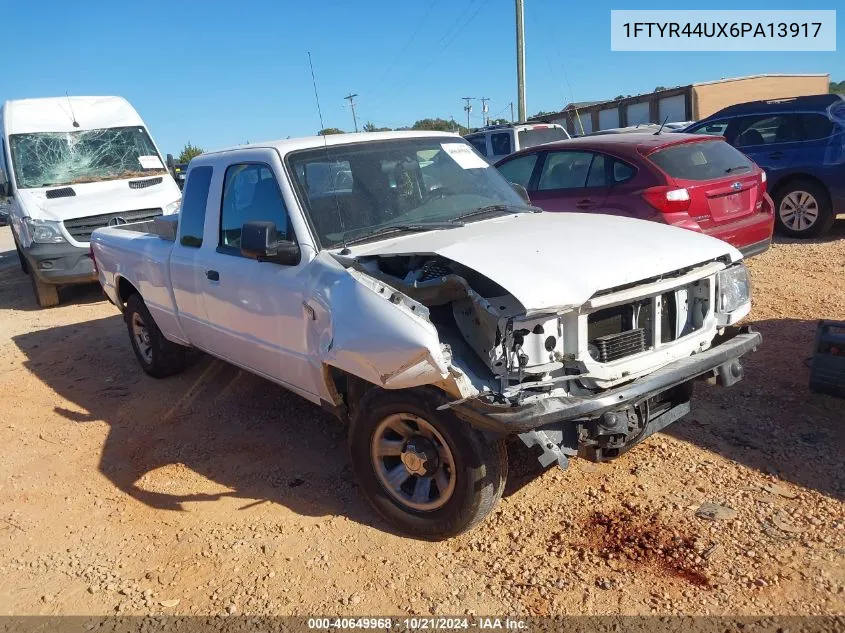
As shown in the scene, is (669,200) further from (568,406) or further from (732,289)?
(568,406)

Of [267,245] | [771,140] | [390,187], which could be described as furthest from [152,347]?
→ [771,140]

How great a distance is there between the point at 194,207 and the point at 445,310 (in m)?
2.44

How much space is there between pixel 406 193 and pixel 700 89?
31626 mm

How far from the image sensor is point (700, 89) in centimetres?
3156

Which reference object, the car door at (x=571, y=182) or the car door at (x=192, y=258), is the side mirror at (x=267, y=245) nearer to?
the car door at (x=192, y=258)

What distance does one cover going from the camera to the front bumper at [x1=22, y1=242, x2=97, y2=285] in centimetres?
946

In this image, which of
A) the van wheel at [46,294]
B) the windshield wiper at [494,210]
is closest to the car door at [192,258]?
the windshield wiper at [494,210]

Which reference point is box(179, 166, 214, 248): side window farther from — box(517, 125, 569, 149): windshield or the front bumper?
box(517, 125, 569, 149): windshield

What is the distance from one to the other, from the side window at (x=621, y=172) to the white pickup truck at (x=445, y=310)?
8.82 ft

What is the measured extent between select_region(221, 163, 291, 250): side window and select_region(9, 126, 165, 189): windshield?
6.73m

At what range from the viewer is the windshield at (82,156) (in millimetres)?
9961

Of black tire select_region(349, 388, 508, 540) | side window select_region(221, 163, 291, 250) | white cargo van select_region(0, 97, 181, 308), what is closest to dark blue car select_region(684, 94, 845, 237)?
side window select_region(221, 163, 291, 250)

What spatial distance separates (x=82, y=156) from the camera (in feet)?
33.8

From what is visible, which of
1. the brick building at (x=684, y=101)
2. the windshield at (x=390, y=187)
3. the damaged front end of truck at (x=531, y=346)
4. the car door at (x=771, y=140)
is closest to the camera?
the damaged front end of truck at (x=531, y=346)
